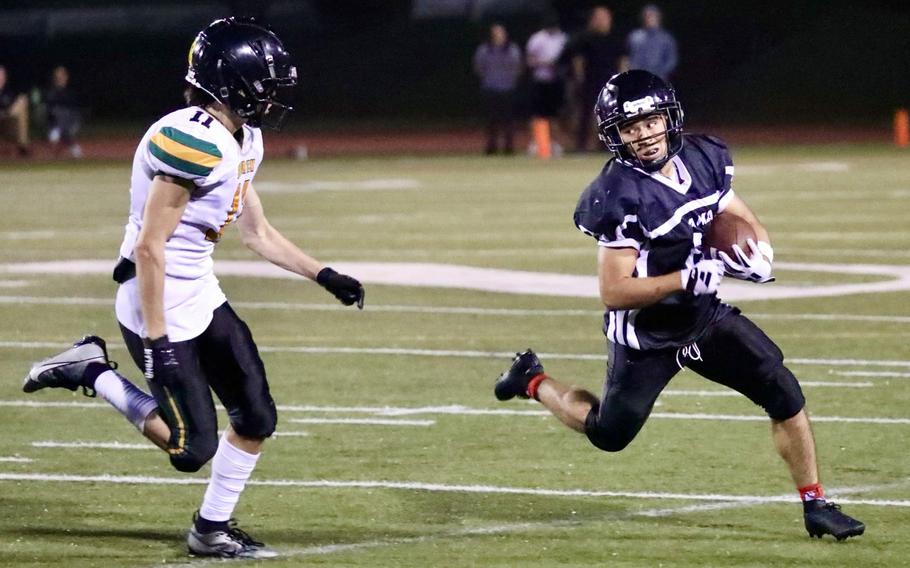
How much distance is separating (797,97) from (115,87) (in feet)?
46.0

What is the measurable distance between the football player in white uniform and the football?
55.8 inches

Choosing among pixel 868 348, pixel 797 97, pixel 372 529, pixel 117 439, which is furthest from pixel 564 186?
pixel 797 97

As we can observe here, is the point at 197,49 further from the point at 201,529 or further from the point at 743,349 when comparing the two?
the point at 743,349

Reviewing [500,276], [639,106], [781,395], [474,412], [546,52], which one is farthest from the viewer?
[546,52]

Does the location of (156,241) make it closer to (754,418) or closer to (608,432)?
(608,432)

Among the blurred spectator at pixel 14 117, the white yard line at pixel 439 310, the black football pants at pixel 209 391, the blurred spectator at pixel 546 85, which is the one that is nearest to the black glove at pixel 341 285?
the black football pants at pixel 209 391

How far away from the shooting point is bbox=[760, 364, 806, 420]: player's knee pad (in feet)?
21.1

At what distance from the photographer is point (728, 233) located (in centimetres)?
637

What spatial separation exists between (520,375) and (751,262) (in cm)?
128

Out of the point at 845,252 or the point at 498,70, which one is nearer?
the point at 845,252

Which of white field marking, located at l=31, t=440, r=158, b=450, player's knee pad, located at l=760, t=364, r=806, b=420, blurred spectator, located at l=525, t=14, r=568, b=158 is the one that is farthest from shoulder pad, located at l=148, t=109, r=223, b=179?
blurred spectator, located at l=525, t=14, r=568, b=158

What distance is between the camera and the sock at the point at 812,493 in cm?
646

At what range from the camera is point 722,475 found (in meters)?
7.46

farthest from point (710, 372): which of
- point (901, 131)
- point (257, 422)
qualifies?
point (901, 131)
